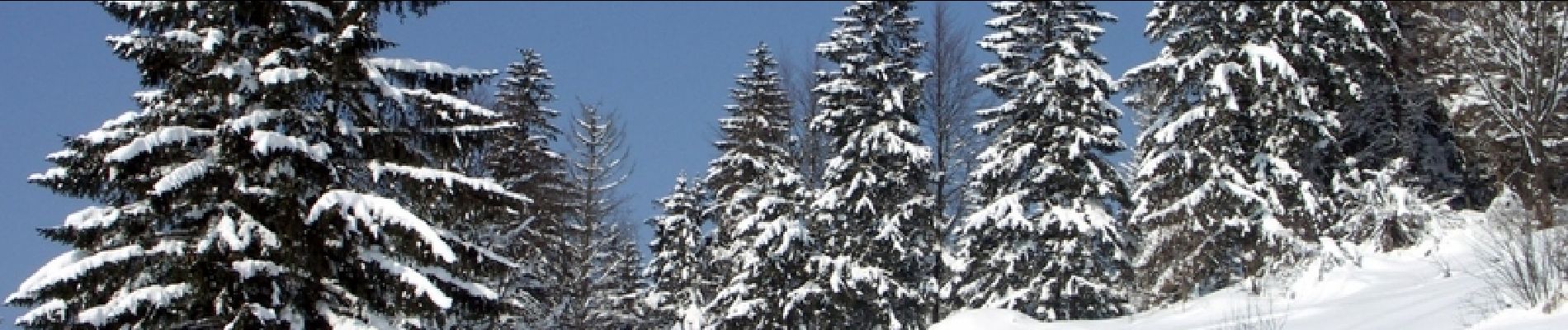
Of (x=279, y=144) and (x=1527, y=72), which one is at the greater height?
(x=1527, y=72)

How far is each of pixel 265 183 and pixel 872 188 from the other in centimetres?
1830

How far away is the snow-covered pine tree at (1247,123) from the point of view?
955 inches

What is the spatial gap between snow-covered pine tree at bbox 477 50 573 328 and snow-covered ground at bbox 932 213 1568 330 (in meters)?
10.6

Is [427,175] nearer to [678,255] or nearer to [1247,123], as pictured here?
[1247,123]

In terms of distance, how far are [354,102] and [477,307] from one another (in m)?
2.32

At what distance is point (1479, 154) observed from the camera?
25812mm

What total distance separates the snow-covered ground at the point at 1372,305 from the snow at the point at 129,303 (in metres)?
8.95

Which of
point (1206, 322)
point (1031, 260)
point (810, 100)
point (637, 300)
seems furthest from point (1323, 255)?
point (637, 300)

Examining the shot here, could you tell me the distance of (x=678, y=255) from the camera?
37.8 meters

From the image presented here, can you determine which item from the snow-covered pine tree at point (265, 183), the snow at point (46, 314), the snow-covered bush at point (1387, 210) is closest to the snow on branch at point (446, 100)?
the snow-covered pine tree at point (265, 183)

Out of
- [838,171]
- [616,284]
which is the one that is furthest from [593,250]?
[838,171]

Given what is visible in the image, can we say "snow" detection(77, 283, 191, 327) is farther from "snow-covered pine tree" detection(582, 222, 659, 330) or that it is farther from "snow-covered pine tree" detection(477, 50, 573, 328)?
"snow-covered pine tree" detection(582, 222, 659, 330)

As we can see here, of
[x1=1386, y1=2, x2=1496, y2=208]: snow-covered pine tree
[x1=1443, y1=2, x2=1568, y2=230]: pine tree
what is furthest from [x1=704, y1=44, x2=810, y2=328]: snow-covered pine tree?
[x1=1443, y1=2, x2=1568, y2=230]: pine tree

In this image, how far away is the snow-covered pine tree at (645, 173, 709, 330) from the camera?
36.3m
